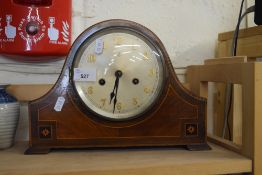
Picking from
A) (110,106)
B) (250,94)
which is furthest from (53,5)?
(250,94)

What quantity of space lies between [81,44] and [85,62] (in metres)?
0.05

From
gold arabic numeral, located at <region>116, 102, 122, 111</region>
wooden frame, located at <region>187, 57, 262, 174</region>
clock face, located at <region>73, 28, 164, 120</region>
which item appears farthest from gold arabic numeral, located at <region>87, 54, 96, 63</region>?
wooden frame, located at <region>187, 57, 262, 174</region>

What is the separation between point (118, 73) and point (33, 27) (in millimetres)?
292

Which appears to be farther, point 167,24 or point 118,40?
point 167,24

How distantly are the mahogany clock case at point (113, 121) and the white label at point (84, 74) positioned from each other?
1cm

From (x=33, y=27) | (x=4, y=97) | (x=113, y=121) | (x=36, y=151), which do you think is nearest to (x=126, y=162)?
(x=113, y=121)

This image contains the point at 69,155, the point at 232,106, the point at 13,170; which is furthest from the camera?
the point at 232,106

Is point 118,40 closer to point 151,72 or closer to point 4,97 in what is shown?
point 151,72

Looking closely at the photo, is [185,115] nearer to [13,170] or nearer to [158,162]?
[158,162]

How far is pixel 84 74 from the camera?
2.42ft

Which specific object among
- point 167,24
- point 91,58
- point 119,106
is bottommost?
point 119,106

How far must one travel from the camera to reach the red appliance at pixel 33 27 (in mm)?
829

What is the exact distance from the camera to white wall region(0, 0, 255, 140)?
3.09ft

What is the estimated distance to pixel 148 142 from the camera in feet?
2.45
